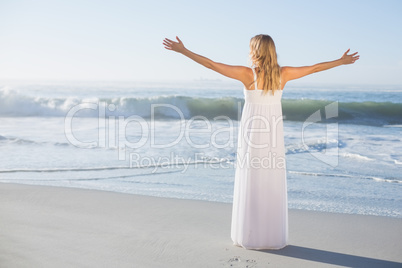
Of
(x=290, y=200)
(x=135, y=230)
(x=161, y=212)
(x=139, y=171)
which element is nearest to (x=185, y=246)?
(x=135, y=230)

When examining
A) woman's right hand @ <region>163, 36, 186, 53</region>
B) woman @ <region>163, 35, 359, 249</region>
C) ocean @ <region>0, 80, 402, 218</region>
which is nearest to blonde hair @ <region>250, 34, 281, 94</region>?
woman @ <region>163, 35, 359, 249</region>

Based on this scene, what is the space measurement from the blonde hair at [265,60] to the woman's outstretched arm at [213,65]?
10 cm

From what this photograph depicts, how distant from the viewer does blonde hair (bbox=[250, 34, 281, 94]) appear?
11.1ft

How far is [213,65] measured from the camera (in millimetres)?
3381

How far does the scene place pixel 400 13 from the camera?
1858 cm

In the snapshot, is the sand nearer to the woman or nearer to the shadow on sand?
the shadow on sand

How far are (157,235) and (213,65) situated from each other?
1.59 metres

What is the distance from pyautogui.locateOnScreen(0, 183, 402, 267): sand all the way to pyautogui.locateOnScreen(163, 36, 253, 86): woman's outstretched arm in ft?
4.63

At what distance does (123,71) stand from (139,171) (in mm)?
20972

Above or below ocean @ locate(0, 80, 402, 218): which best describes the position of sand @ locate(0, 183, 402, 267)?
below

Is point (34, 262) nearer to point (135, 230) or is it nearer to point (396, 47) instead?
point (135, 230)

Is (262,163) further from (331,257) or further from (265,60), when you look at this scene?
(331,257)

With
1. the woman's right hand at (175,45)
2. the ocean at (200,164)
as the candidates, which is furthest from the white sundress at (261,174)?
the ocean at (200,164)

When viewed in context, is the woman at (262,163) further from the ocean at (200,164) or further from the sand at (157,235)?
the ocean at (200,164)
